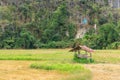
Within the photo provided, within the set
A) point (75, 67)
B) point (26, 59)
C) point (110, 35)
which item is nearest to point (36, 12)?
point (110, 35)

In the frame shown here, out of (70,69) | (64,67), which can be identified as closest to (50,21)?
(64,67)

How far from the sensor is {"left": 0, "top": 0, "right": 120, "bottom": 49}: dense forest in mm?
42312

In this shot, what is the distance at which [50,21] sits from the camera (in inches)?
1740

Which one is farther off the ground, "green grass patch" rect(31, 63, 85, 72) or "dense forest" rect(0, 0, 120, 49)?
"dense forest" rect(0, 0, 120, 49)

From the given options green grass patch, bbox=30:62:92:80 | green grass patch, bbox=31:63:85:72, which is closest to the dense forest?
green grass patch, bbox=31:63:85:72

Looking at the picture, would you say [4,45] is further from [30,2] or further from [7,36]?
[30,2]

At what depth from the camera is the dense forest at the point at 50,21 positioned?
42.3m

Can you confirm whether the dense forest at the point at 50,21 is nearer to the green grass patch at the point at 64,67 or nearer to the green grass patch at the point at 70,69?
the green grass patch at the point at 64,67

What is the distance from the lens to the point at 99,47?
134 ft

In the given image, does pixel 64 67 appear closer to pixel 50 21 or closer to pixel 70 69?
pixel 70 69

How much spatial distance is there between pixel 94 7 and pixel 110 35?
520 cm

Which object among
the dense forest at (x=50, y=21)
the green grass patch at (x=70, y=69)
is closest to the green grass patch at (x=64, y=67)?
the green grass patch at (x=70, y=69)

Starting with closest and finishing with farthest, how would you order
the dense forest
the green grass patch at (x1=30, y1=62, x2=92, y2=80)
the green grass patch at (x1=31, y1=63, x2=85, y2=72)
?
the green grass patch at (x1=30, y1=62, x2=92, y2=80), the green grass patch at (x1=31, y1=63, x2=85, y2=72), the dense forest

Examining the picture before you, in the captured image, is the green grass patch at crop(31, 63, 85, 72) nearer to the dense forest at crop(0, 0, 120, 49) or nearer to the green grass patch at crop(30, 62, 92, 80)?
the green grass patch at crop(30, 62, 92, 80)
